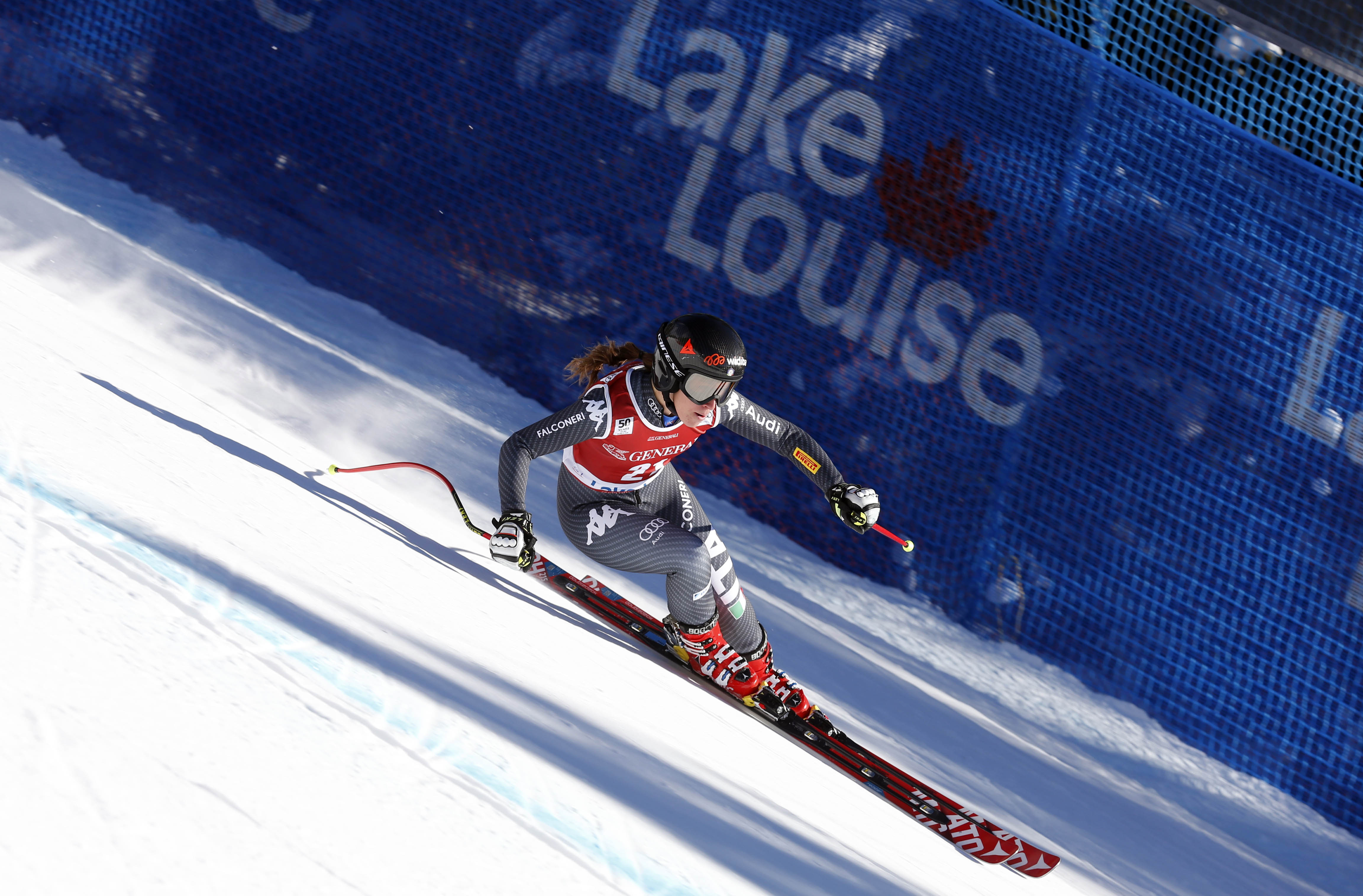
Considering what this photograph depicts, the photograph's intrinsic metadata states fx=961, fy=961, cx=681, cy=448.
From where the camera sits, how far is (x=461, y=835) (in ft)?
5.08

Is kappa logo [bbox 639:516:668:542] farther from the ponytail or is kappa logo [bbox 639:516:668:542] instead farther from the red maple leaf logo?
the red maple leaf logo

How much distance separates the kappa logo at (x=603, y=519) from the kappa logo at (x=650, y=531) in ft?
0.28

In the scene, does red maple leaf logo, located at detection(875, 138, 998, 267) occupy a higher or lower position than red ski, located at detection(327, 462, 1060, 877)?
higher

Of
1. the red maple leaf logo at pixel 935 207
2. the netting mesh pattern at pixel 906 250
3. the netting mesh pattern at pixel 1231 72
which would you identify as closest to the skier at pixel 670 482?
the netting mesh pattern at pixel 906 250

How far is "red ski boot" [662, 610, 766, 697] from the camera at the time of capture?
3.51m

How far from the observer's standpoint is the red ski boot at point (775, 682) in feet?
11.8

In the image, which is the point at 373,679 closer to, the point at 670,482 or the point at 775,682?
the point at 670,482

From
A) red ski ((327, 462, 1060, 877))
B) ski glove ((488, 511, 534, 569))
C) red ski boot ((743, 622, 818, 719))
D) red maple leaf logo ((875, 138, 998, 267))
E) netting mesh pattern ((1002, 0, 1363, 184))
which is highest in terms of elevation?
netting mesh pattern ((1002, 0, 1363, 184))

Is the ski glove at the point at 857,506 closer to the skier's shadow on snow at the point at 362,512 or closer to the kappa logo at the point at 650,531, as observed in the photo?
the kappa logo at the point at 650,531

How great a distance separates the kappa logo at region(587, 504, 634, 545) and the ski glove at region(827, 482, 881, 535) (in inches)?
29.5

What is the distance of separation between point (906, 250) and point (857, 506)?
234 cm

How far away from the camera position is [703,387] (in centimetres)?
312

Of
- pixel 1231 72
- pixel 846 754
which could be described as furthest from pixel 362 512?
pixel 1231 72

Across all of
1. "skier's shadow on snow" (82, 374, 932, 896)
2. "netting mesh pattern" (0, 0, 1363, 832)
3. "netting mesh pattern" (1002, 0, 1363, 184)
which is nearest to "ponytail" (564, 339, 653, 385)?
"skier's shadow on snow" (82, 374, 932, 896)
